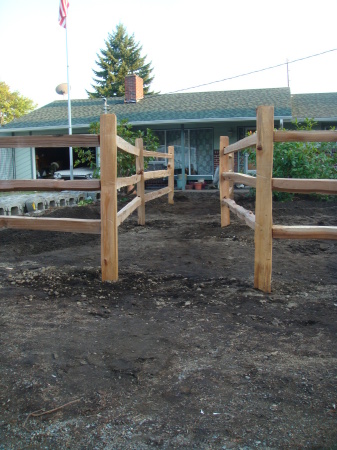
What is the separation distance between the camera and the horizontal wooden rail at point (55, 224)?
13.6ft

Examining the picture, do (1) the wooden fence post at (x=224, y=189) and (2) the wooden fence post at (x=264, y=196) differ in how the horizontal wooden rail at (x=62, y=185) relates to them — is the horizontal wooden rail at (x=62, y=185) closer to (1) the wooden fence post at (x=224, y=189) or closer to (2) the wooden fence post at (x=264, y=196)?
(2) the wooden fence post at (x=264, y=196)

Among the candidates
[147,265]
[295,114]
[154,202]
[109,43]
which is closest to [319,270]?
[147,265]

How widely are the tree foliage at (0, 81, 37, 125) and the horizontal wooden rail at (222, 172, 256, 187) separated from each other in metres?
54.3

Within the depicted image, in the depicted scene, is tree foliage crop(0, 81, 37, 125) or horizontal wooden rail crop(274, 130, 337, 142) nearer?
horizontal wooden rail crop(274, 130, 337, 142)

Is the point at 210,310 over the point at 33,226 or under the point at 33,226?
under

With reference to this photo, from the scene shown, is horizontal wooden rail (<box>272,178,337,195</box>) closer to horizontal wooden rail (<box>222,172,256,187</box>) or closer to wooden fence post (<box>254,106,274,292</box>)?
wooden fence post (<box>254,106,274,292</box>)

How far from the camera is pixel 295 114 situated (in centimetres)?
1767

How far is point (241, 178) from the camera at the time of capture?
5.68m

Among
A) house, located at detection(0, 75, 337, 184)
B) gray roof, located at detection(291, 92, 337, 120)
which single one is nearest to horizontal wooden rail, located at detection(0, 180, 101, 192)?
house, located at detection(0, 75, 337, 184)

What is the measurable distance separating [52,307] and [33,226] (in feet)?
3.77

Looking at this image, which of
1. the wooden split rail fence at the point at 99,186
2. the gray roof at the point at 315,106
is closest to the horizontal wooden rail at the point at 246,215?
the wooden split rail fence at the point at 99,186

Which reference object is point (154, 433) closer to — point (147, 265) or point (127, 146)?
point (147, 265)

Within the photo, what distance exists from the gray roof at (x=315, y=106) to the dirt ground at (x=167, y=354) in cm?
1319

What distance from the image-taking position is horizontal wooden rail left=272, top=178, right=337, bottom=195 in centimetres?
373
